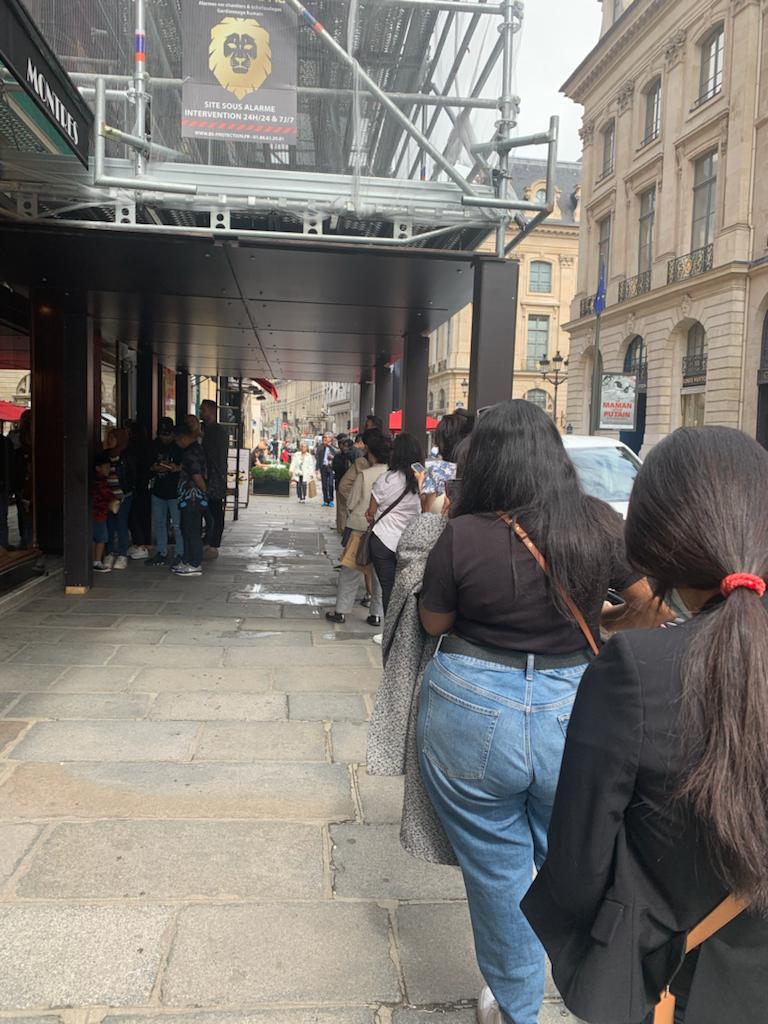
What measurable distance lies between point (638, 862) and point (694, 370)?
34.2 m

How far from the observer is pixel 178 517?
9617 millimetres

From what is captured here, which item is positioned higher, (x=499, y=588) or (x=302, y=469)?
(x=499, y=588)

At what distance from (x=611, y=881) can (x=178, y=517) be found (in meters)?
8.86

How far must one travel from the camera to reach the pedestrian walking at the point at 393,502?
615 cm

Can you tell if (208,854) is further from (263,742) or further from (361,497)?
(361,497)

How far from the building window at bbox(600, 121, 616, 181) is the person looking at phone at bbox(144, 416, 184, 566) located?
1445 inches

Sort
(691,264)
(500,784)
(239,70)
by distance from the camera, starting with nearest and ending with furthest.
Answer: (500,784), (239,70), (691,264)

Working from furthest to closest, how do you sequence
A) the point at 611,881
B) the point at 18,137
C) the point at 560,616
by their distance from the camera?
the point at 18,137 → the point at 560,616 → the point at 611,881

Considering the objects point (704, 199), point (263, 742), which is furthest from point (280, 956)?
point (704, 199)

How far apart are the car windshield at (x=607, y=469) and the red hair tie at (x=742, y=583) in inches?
273

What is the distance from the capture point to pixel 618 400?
56.2ft

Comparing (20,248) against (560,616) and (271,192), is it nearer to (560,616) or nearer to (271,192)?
(271,192)

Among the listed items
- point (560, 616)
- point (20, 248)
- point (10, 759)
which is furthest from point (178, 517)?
point (560, 616)

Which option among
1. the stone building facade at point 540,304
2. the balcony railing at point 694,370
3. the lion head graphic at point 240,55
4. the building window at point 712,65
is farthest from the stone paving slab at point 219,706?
the stone building facade at point 540,304
